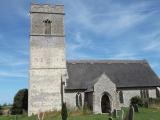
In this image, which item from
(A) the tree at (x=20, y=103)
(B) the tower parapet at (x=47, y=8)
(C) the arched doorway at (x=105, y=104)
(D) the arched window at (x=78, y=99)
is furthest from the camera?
(A) the tree at (x=20, y=103)

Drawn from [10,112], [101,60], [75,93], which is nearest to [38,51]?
[75,93]

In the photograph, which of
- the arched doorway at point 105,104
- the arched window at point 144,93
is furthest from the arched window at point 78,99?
the arched window at point 144,93

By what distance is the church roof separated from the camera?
129 ft

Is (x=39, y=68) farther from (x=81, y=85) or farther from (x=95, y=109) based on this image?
(x=95, y=109)

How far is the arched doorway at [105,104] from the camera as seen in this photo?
36.4 m

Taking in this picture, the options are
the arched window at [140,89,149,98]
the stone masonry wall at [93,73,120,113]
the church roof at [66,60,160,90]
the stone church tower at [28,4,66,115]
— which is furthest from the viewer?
the arched window at [140,89,149,98]

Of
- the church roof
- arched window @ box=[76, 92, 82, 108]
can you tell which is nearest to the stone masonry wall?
the church roof

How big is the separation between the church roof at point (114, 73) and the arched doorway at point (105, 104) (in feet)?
8.94

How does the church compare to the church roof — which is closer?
the church

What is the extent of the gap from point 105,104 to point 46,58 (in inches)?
424

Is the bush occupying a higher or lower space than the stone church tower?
lower

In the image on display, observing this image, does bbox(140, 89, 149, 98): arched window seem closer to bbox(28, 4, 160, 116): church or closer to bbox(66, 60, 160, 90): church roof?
bbox(28, 4, 160, 116): church

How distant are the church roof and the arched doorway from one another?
Answer: 2.73 meters

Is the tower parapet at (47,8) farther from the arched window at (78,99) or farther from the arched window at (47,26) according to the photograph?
the arched window at (78,99)
